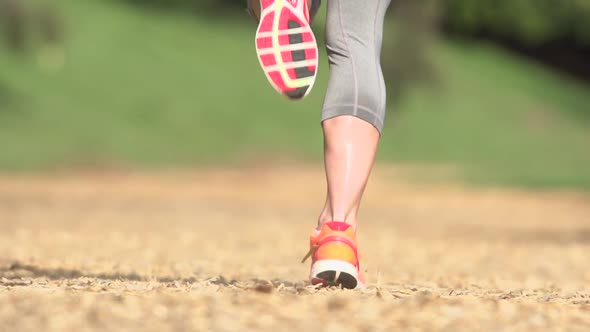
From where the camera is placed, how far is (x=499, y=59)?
32.0m

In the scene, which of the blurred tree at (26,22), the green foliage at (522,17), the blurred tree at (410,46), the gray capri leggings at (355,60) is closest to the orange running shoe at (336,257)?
the gray capri leggings at (355,60)

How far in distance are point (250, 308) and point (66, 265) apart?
224 centimetres

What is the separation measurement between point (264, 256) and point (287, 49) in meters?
3.60

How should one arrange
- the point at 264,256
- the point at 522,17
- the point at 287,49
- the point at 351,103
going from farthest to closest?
Answer: the point at 522,17 → the point at 264,256 → the point at 351,103 → the point at 287,49

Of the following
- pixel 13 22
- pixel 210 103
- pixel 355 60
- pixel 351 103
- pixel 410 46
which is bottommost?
pixel 210 103

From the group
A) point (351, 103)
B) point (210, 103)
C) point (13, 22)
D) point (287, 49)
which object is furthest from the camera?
point (210, 103)

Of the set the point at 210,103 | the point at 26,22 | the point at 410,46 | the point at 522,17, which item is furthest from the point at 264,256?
the point at 522,17

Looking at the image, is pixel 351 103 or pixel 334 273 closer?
pixel 334 273

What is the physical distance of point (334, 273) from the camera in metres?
2.61

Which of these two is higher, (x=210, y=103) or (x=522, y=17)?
(x=522, y=17)

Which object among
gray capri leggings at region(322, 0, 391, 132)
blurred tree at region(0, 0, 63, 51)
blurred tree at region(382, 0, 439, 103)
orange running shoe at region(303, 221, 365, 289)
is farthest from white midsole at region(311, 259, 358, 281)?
blurred tree at region(382, 0, 439, 103)

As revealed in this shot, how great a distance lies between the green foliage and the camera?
3353 cm

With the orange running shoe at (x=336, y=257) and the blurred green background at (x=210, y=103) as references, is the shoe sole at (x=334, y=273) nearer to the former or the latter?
the orange running shoe at (x=336, y=257)

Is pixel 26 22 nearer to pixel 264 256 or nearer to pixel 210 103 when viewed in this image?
pixel 210 103
